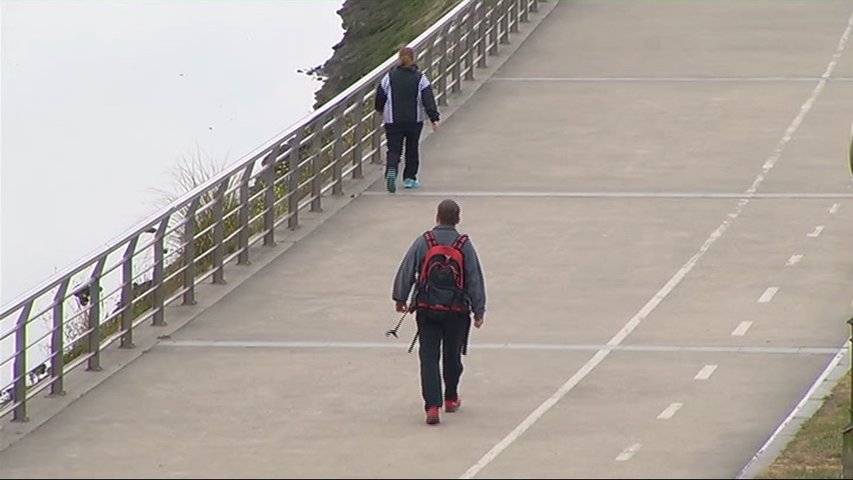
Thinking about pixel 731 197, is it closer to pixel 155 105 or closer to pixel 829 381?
pixel 829 381

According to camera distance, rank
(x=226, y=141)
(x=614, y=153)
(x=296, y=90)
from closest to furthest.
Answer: (x=614, y=153) → (x=226, y=141) → (x=296, y=90)

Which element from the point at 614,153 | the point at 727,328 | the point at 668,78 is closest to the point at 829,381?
the point at 727,328

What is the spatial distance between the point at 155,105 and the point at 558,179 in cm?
2850

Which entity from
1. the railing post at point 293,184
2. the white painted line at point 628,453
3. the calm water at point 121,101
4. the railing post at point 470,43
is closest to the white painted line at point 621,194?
the railing post at point 293,184

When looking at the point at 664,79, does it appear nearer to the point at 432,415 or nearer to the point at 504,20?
the point at 504,20

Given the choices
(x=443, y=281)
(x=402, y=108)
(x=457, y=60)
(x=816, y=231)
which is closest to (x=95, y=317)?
(x=443, y=281)

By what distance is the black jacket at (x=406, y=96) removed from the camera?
880 inches

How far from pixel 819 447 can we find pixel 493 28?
56.0ft

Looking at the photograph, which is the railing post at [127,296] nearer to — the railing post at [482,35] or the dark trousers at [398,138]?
the dark trousers at [398,138]

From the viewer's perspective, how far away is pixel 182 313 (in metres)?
18.3

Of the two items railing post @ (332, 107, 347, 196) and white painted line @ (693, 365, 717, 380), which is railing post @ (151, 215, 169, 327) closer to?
white painted line @ (693, 365, 717, 380)

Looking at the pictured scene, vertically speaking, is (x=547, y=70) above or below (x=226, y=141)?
above

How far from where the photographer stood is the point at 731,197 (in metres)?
22.1

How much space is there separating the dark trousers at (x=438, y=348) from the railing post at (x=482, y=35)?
1448cm
